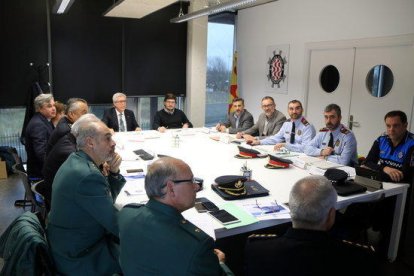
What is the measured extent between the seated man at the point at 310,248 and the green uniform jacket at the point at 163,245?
21cm

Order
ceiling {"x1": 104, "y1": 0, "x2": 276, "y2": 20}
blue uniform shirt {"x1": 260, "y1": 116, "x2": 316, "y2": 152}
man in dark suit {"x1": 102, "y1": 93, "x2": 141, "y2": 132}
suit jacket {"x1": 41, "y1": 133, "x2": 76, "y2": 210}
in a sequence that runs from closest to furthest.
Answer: suit jacket {"x1": 41, "y1": 133, "x2": 76, "y2": 210} < ceiling {"x1": 104, "y1": 0, "x2": 276, "y2": 20} < blue uniform shirt {"x1": 260, "y1": 116, "x2": 316, "y2": 152} < man in dark suit {"x1": 102, "y1": 93, "x2": 141, "y2": 132}

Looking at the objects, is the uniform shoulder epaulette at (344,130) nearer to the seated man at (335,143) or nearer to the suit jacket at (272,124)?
the seated man at (335,143)

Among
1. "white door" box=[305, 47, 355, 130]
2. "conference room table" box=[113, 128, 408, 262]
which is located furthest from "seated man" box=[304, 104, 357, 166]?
"white door" box=[305, 47, 355, 130]

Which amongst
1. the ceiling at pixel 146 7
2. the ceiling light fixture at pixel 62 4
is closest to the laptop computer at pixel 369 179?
the ceiling at pixel 146 7

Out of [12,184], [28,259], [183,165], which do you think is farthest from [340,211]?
[12,184]

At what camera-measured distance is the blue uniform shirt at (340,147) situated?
3.80m

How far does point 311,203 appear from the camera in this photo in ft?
5.03

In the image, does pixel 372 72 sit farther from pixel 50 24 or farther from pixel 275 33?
pixel 50 24

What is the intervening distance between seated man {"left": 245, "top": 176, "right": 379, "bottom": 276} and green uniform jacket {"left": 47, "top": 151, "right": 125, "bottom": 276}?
83cm

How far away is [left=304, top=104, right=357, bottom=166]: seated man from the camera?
3.82m

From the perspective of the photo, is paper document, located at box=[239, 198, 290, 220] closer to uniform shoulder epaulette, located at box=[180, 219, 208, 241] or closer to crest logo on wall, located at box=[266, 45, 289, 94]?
uniform shoulder epaulette, located at box=[180, 219, 208, 241]

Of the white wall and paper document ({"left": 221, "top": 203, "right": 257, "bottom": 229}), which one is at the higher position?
the white wall

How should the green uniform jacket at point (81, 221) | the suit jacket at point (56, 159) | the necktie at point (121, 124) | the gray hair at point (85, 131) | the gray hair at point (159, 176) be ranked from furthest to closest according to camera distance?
1. the necktie at point (121, 124)
2. the suit jacket at point (56, 159)
3. the gray hair at point (85, 131)
4. the green uniform jacket at point (81, 221)
5. the gray hair at point (159, 176)

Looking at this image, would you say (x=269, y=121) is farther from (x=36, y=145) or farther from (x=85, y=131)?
(x=85, y=131)
